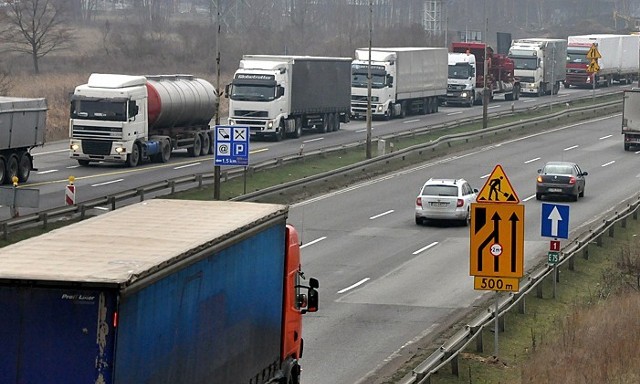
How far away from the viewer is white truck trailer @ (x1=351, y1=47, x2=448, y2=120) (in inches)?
3024

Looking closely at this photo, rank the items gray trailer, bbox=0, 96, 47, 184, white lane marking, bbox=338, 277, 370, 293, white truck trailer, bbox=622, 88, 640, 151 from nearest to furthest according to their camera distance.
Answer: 1. white lane marking, bbox=338, 277, 370, 293
2. gray trailer, bbox=0, 96, 47, 184
3. white truck trailer, bbox=622, 88, 640, 151

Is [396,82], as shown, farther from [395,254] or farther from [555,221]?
[555,221]

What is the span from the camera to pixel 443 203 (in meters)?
40.2

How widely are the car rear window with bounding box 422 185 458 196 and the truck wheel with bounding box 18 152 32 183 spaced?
14075 mm

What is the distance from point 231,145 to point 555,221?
13.5 meters

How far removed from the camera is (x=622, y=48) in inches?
4299

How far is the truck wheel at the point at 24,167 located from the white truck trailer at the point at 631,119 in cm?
2840

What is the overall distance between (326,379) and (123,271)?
10.3 meters

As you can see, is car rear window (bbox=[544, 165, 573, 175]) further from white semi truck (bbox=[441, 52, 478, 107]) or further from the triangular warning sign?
white semi truck (bbox=[441, 52, 478, 107])

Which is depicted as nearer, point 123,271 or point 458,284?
point 123,271

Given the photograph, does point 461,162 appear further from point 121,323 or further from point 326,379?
point 121,323

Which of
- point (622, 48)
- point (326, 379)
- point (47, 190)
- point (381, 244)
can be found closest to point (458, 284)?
point (381, 244)

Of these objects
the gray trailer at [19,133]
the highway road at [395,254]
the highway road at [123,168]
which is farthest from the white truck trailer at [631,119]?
the gray trailer at [19,133]

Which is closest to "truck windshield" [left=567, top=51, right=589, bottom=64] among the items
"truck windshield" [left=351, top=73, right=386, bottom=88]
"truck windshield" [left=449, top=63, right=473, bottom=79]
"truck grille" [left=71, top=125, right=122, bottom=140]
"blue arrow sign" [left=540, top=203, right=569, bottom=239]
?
"truck windshield" [left=449, top=63, right=473, bottom=79]
